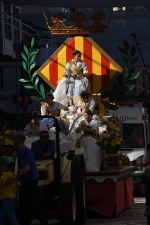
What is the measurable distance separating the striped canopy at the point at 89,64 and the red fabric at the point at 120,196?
11.8 feet

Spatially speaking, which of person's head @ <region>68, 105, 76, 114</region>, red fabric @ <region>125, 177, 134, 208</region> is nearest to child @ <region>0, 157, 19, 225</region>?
red fabric @ <region>125, 177, 134, 208</region>

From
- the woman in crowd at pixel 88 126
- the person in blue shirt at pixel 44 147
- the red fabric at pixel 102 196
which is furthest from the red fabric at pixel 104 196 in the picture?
the person in blue shirt at pixel 44 147

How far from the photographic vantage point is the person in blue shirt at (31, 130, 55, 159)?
15646mm

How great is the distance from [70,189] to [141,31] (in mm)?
18281

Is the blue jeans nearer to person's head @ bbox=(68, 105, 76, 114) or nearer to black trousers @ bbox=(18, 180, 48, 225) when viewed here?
black trousers @ bbox=(18, 180, 48, 225)

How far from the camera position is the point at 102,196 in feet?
59.1

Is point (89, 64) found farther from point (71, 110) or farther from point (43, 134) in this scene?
point (43, 134)

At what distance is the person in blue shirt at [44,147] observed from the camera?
51.3ft

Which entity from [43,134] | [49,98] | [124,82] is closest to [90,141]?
[49,98]

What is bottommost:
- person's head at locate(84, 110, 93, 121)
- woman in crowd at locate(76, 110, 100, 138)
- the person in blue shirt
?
the person in blue shirt

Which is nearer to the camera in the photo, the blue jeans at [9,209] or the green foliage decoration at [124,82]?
the blue jeans at [9,209]

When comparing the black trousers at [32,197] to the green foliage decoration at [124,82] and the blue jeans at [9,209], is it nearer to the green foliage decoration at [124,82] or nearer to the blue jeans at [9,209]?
the blue jeans at [9,209]

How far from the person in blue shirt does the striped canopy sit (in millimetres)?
6396

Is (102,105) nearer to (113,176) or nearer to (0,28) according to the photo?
(113,176)
